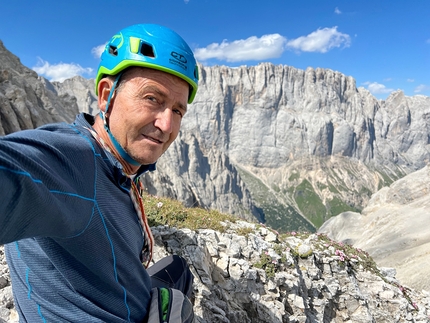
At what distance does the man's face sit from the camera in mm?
2916

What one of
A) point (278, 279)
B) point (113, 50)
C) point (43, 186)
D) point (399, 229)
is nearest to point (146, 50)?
point (113, 50)

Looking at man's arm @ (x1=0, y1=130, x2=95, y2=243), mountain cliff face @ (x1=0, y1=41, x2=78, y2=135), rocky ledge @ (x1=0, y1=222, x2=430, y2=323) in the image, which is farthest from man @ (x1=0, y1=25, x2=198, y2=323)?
mountain cliff face @ (x1=0, y1=41, x2=78, y2=135)

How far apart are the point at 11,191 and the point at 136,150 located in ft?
5.33

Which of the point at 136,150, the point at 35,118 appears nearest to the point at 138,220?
the point at 136,150

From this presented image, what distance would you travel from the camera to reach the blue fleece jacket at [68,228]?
1.52 meters

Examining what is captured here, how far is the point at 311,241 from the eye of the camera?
1320 cm

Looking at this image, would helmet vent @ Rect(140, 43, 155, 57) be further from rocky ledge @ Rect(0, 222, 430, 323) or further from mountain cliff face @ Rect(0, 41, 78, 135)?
mountain cliff face @ Rect(0, 41, 78, 135)

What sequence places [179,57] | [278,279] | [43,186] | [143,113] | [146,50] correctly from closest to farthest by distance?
1. [43,186]
2. [143,113]
3. [146,50]
4. [179,57]
5. [278,279]

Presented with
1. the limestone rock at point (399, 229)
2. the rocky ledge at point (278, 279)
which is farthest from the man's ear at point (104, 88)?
the limestone rock at point (399, 229)

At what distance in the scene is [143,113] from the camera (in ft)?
9.59

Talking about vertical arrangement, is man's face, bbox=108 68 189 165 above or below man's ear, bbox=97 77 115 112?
below

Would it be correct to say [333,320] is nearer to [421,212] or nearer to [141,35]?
[141,35]

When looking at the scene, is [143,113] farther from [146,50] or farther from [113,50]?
[113,50]

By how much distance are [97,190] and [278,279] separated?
364 inches
